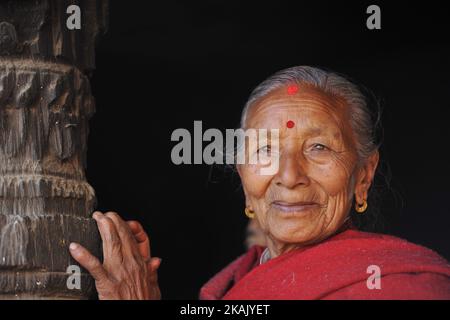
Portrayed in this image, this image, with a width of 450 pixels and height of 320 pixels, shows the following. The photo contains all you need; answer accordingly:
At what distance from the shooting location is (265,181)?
338 centimetres

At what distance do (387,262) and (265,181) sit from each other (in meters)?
0.51

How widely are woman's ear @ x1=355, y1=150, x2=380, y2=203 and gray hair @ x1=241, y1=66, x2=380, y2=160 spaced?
0.03m

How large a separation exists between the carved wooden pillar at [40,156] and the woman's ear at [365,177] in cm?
97

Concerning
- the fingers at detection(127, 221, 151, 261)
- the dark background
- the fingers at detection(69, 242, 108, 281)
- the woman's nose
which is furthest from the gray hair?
the dark background

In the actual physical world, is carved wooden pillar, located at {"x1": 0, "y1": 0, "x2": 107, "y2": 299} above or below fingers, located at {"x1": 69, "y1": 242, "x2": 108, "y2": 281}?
above

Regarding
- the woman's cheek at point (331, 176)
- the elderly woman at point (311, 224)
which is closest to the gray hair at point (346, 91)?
the elderly woman at point (311, 224)

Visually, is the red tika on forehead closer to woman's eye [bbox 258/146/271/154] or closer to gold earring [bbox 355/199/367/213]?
woman's eye [bbox 258/146/271/154]

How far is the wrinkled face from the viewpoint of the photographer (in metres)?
3.32

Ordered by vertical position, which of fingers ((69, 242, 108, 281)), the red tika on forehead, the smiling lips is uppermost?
the red tika on forehead

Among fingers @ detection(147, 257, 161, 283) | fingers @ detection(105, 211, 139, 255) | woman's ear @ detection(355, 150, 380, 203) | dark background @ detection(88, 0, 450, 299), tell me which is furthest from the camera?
dark background @ detection(88, 0, 450, 299)

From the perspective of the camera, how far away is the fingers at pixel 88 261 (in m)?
2.97

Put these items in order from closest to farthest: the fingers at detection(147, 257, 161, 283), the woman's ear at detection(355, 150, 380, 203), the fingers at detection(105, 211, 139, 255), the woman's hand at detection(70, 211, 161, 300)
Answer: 1. the woman's hand at detection(70, 211, 161, 300)
2. the fingers at detection(105, 211, 139, 255)
3. the fingers at detection(147, 257, 161, 283)
4. the woman's ear at detection(355, 150, 380, 203)

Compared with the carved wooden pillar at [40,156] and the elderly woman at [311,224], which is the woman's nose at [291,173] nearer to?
the elderly woman at [311,224]
